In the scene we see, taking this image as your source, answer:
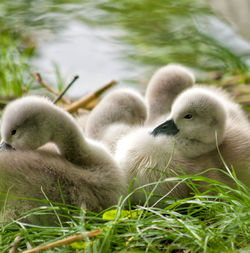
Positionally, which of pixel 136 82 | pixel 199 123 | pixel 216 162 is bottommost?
pixel 136 82

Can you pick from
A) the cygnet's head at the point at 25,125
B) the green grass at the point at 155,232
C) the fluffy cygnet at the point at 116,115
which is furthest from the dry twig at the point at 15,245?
the fluffy cygnet at the point at 116,115

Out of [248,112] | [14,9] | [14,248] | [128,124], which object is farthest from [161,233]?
[14,9]

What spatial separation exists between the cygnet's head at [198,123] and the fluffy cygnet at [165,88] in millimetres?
659

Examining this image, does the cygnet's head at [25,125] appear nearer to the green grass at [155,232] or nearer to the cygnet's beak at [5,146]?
the cygnet's beak at [5,146]

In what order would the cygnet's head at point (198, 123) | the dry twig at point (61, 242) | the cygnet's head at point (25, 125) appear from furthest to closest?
1. the cygnet's head at point (198, 123)
2. the cygnet's head at point (25, 125)
3. the dry twig at point (61, 242)

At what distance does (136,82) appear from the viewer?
5.69 m

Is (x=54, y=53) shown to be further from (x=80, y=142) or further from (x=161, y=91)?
(x=80, y=142)

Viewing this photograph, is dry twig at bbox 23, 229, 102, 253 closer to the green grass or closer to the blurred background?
the green grass

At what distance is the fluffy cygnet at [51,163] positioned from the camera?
7.60 feet

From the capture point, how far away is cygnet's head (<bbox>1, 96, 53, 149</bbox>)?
2600 millimetres

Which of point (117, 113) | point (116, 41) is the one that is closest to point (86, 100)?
point (117, 113)

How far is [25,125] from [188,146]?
0.96 meters

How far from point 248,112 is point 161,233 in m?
2.29

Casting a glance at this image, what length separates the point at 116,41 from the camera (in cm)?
659
